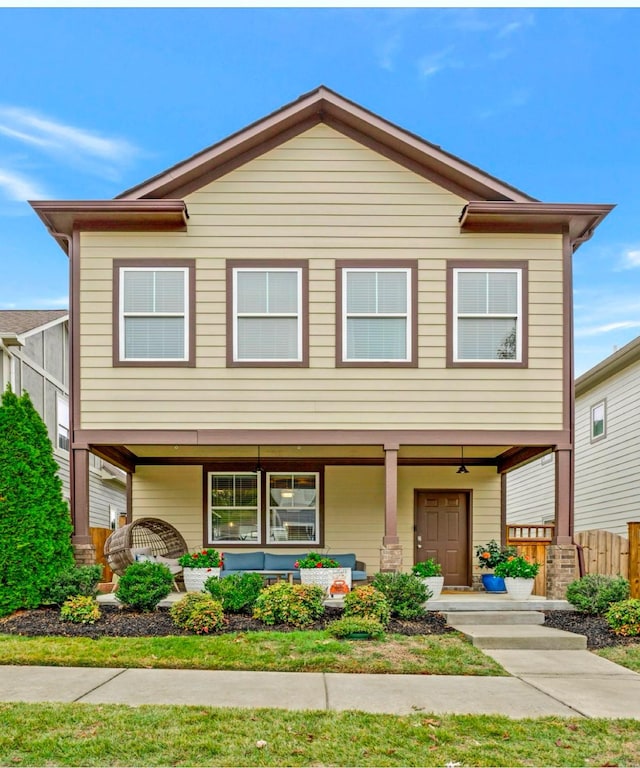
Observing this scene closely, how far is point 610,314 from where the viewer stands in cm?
2978

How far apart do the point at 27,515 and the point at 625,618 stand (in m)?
7.79

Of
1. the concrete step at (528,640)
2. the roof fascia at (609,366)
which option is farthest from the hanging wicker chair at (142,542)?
the roof fascia at (609,366)

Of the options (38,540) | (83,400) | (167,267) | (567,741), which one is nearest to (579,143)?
(167,267)

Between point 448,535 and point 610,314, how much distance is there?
780 inches

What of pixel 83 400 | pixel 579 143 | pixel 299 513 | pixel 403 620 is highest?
pixel 579 143

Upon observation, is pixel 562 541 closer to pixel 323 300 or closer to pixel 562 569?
pixel 562 569

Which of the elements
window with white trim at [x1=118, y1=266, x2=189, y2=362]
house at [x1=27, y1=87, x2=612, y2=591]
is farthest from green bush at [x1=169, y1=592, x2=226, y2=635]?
window with white trim at [x1=118, y1=266, x2=189, y2=362]

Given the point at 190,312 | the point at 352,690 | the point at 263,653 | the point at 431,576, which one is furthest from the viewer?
the point at 190,312

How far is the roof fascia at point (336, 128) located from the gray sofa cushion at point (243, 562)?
6.03 m

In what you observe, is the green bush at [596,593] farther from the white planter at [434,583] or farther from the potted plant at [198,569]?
the potted plant at [198,569]

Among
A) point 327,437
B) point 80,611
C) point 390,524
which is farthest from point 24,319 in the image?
point 390,524

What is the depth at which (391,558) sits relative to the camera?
10461 millimetres

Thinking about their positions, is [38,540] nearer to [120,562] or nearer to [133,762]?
[120,562]

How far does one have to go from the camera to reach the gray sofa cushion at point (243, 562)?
40.0 feet
